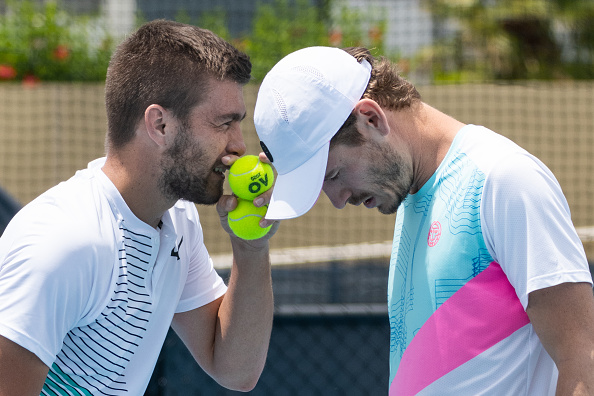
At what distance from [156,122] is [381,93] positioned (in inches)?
30.2

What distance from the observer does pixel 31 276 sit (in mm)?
2086

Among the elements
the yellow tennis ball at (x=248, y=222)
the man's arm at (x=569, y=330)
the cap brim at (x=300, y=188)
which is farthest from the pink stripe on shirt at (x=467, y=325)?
the yellow tennis ball at (x=248, y=222)

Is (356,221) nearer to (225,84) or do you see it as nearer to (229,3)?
(229,3)

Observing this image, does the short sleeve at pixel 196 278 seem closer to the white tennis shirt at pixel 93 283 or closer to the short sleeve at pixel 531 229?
the white tennis shirt at pixel 93 283

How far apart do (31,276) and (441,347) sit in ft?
3.82

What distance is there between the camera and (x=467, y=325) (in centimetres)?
203

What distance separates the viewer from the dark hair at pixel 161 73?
98.7 inches

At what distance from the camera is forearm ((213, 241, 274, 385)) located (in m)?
2.79

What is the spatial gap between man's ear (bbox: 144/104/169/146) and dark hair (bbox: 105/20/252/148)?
0.09 feet

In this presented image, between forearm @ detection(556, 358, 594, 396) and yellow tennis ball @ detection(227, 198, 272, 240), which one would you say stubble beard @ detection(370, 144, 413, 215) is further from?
forearm @ detection(556, 358, 594, 396)

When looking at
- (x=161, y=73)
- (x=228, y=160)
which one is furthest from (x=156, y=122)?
(x=228, y=160)

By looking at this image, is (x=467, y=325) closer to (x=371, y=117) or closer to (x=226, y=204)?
(x=371, y=117)

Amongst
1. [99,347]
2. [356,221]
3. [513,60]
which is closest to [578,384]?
[99,347]

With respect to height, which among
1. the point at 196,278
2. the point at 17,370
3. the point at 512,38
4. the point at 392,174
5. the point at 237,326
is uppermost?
the point at 392,174
